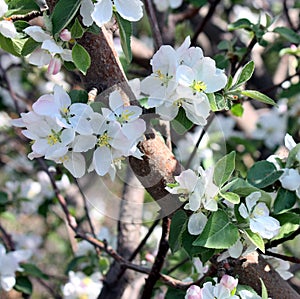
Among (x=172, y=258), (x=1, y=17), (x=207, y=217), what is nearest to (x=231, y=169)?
(x=207, y=217)

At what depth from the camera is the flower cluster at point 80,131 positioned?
0.69 m

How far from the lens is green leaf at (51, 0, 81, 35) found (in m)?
0.69

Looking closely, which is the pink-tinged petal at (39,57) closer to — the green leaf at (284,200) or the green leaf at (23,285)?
the green leaf at (284,200)

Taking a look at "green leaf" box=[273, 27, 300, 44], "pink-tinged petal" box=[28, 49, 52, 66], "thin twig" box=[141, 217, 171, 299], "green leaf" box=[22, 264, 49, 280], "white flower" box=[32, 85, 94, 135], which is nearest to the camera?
"white flower" box=[32, 85, 94, 135]

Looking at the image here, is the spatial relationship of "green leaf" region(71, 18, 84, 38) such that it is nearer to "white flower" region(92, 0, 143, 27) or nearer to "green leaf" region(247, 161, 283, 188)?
"white flower" region(92, 0, 143, 27)

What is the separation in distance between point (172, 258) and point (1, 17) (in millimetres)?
848

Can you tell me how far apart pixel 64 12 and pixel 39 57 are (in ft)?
0.35

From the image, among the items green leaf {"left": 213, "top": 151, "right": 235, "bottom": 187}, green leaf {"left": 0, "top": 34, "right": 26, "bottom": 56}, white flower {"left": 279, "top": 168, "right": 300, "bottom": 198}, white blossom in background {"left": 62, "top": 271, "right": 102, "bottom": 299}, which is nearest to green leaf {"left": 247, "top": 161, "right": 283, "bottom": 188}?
white flower {"left": 279, "top": 168, "right": 300, "bottom": 198}

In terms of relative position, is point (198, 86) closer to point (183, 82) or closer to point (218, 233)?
point (183, 82)

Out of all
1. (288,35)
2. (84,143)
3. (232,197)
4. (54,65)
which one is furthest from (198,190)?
(288,35)

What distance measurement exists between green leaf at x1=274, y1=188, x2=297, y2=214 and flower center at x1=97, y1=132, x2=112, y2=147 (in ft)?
0.86

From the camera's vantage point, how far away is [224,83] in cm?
72

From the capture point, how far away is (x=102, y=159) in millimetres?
711

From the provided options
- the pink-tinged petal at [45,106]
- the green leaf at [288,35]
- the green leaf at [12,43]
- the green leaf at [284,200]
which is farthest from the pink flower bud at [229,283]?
the green leaf at [288,35]
